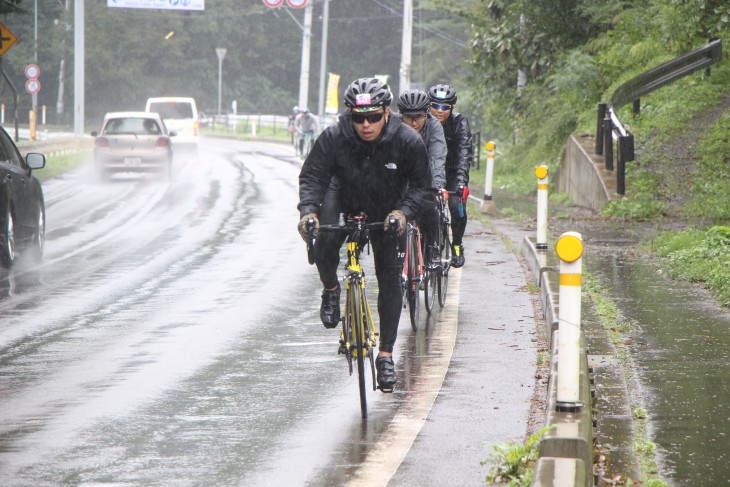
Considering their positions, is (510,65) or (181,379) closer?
(181,379)

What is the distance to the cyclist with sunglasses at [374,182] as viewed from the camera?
625 cm

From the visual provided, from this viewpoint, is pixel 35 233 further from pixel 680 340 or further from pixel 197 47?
pixel 197 47

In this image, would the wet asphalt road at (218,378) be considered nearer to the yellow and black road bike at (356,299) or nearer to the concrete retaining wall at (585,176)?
the yellow and black road bike at (356,299)

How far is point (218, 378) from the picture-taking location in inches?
280

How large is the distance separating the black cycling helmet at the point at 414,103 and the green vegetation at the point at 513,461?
4.20 m

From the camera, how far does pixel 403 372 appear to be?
7258 mm

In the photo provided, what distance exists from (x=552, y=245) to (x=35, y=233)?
21.2 feet

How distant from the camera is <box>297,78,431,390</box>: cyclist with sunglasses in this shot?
246 inches

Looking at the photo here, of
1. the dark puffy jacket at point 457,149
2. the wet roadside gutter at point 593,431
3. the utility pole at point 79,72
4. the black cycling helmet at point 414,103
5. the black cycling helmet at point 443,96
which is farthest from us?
the utility pole at point 79,72

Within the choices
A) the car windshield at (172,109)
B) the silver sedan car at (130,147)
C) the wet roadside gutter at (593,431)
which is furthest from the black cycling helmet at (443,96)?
the car windshield at (172,109)

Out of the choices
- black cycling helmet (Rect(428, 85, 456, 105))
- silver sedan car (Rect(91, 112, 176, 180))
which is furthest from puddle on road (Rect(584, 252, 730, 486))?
silver sedan car (Rect(91, 112, 176, 180))

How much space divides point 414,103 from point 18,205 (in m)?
5.89

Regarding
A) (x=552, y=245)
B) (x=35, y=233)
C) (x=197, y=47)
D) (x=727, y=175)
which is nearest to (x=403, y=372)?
(x=552, y=245)

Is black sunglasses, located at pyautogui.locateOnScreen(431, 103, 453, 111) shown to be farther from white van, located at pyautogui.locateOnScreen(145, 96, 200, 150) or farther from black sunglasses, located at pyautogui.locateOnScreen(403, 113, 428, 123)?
white van, located at pyautogui.locateOnScreen(145, 96, 200, 150)
